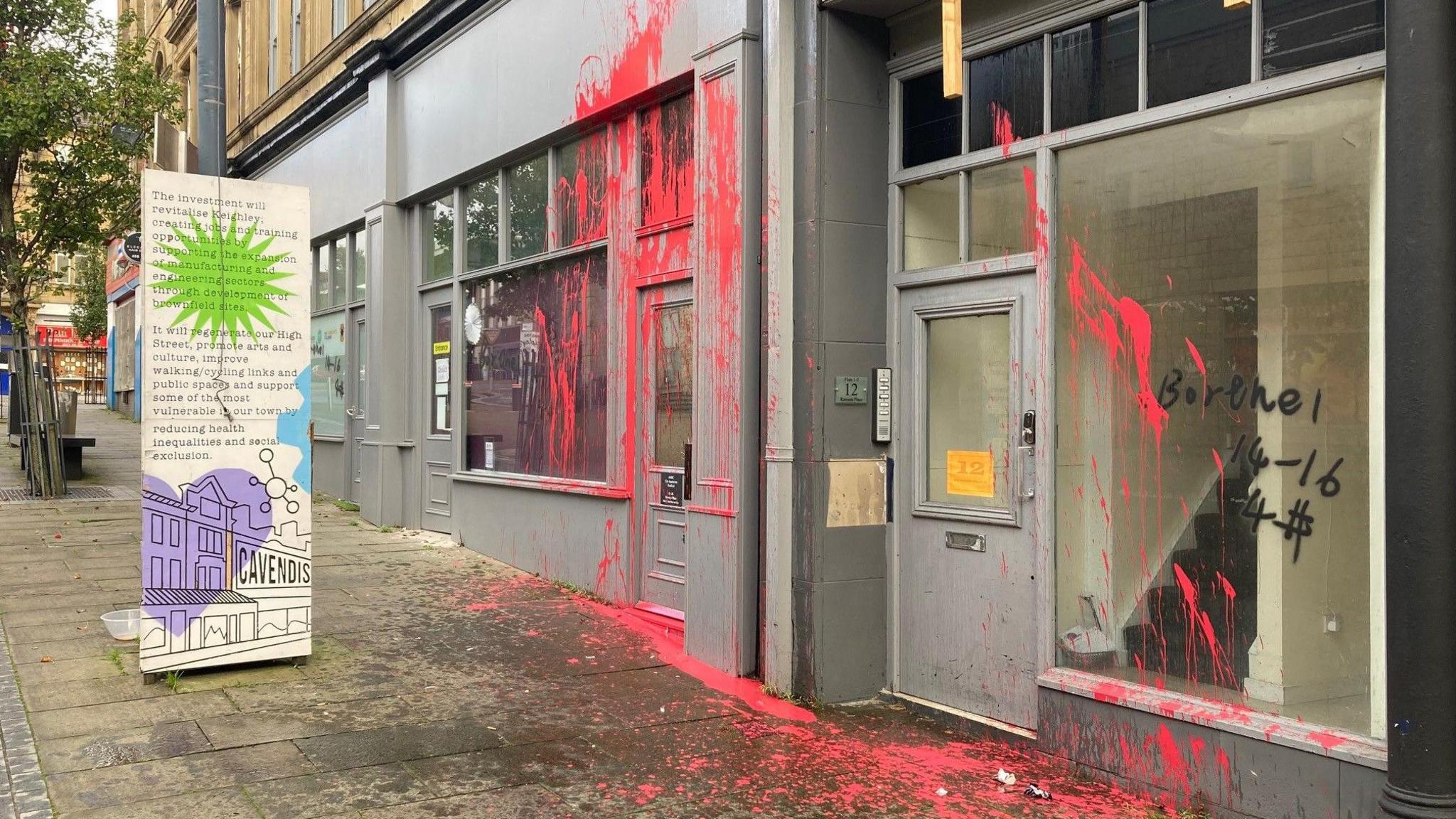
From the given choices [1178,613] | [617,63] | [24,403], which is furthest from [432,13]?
[1178,613]

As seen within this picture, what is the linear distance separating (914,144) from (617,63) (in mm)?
3063

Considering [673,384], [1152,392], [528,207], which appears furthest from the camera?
[528,207]

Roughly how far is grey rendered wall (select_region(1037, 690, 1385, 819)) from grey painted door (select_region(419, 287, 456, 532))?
26.1 ft

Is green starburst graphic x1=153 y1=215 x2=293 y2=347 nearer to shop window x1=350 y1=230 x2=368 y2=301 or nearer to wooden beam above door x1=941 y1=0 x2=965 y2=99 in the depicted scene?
wooden beam above door x1=941 y1=0 x2=965 y2=99

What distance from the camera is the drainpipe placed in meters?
6.62

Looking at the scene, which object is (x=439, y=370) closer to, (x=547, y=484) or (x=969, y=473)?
(x=547, y=484)

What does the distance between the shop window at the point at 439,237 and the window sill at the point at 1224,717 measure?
845 centimetres

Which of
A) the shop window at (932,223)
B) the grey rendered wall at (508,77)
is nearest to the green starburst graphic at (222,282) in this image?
the grey rendered wall at (508,77)

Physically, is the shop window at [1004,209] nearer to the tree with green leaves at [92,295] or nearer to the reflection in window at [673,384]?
the reflection in window at [673,384]

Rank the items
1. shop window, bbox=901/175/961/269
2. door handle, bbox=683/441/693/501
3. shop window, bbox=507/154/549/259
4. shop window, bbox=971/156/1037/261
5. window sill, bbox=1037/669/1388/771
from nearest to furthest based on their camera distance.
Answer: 1. window sill, bbox=1037/669/1388/771
2. shop window, bbox=971/156/1037/261
3. shop window, bbox=901/175/961/269
4. door handle, bbox=683/441/693/501
5. shop window, bbox=507/154/549/259

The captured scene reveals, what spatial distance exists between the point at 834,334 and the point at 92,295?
45.1m

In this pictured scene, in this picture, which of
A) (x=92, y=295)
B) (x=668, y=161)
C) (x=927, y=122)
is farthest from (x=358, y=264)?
(x=92, y=295)

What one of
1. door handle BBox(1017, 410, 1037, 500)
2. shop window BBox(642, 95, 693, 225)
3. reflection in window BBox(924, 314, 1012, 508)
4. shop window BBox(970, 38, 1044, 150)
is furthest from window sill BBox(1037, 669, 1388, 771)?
shop window BBox(642, 95, 693, 225)

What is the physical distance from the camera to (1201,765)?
15.8ft
